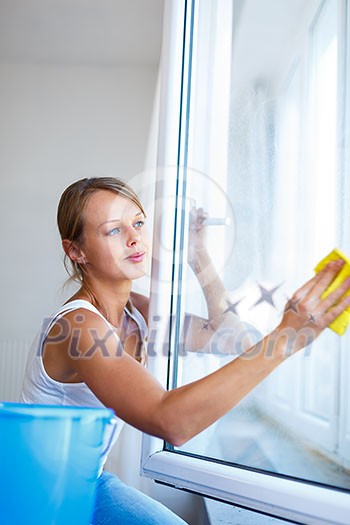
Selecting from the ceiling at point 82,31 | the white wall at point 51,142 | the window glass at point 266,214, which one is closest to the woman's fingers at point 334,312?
the window glass at point 266,214

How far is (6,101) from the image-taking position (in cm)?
277

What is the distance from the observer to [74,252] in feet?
3.94

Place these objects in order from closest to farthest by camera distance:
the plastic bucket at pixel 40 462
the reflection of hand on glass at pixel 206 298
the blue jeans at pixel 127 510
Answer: the plastic bucket at pixel 40 462, the blue jeans at pixel 127 510, the reflection of hand on glass at pixel 206 298

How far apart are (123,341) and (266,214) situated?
0.48 metres

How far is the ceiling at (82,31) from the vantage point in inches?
93.8

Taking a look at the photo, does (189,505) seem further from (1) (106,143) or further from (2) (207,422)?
(1) (106,143)

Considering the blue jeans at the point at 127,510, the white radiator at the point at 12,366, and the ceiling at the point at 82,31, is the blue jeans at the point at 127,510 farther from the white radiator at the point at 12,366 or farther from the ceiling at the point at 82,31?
the ceiling at the point at 82,31

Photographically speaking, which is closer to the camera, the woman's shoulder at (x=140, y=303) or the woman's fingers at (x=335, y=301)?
the woman's fingers at (x=335, y=301)

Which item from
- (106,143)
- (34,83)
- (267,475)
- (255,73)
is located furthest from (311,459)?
(34,83)

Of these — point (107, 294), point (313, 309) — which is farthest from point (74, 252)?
point (313, 309)

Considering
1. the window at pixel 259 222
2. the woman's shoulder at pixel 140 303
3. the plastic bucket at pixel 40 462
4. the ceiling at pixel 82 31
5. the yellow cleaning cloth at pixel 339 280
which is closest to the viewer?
the plastic bucket at pixel 40 462

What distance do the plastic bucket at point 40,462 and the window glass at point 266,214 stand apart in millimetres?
341

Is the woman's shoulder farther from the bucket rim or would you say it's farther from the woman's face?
the bucket rim

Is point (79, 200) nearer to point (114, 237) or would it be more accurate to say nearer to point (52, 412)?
point (114, 237)
